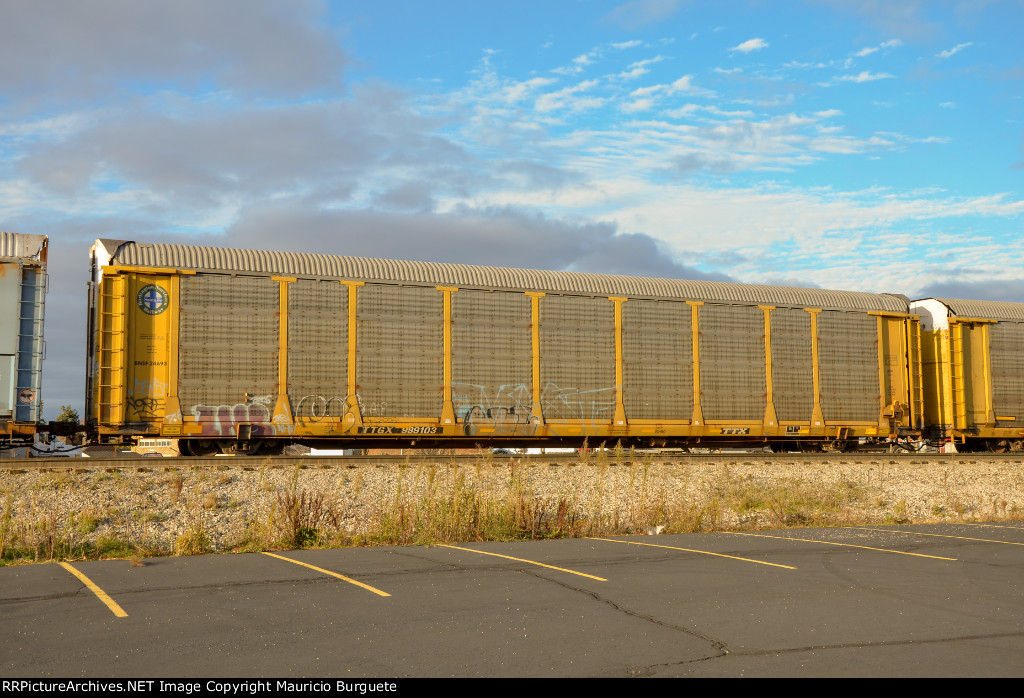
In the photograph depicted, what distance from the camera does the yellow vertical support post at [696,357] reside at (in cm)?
2245

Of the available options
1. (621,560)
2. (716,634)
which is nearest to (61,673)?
(716,634)

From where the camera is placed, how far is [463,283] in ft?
68.3

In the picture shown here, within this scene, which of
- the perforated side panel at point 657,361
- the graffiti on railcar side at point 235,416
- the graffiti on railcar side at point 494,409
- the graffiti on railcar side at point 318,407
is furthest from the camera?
the perforated side panel at point 657,361

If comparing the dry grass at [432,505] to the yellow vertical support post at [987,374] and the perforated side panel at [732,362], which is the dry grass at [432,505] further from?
the yellow vertical support post at [987,374]

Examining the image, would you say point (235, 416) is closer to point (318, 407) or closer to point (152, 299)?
point (318, 407)

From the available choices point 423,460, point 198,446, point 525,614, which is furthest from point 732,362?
point 525,614

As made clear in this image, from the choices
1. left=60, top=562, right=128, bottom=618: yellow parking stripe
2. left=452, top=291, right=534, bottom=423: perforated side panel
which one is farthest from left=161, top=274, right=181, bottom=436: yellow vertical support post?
left=60, top=562, right=128, bottom=618: yellow parking stripe

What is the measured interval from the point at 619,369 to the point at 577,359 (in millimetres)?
1134

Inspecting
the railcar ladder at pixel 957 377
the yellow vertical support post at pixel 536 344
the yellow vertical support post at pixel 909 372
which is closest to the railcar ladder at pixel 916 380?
the yellow vertical support post at pixel 909 372

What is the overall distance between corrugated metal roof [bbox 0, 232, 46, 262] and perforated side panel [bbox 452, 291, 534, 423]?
28.6 ft

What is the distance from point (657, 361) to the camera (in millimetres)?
22188

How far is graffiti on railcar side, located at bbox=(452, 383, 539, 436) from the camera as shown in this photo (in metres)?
20.4

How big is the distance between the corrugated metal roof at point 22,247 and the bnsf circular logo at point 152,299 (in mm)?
1957

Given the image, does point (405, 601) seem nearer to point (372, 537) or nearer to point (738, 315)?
point (372, 537)
